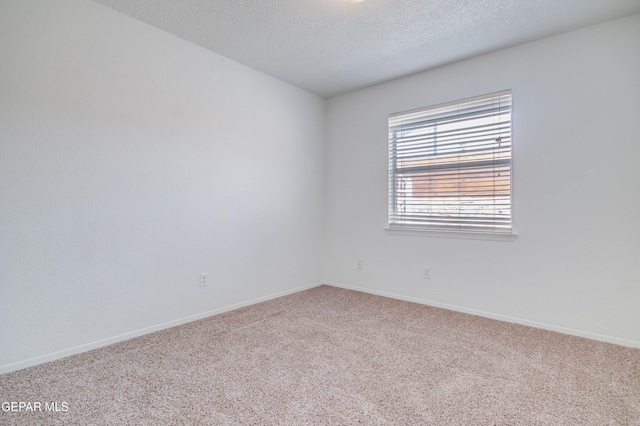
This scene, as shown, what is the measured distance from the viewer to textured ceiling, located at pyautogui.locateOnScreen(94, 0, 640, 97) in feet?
7.72

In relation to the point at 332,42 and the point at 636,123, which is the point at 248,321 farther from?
the point at 636,123

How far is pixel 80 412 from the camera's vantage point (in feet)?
5.35

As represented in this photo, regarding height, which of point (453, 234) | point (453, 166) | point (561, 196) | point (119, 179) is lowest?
point (453, 234)

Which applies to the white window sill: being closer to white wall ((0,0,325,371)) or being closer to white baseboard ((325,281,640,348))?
white baseboard ((325,281,640,348))

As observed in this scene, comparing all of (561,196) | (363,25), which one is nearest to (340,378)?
Answer: (561,196)

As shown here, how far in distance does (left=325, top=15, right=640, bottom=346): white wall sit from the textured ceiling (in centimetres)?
24

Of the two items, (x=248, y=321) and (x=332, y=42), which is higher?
(x=332, y=42)

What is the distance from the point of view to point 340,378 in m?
1.97

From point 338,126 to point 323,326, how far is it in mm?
2585

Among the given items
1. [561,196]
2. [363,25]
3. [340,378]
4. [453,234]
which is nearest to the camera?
[340,378]

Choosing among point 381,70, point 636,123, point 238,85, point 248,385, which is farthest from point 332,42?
point 248,385

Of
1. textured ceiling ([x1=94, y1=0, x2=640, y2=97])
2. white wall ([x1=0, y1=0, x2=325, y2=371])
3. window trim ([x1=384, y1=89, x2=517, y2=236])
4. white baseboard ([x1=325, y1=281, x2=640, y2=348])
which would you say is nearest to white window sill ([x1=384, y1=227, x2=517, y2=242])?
window trim ([x1=384, y1=89, x2=517, y2=236])

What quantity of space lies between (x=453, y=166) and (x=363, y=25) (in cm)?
163

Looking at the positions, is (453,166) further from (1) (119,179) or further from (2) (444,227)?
(1) (119,179)
